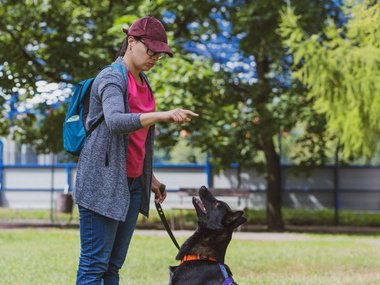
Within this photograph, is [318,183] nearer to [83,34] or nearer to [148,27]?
[83,34]

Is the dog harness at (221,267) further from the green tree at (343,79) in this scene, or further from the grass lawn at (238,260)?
the green tree at (343,79)

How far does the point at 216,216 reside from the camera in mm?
4840

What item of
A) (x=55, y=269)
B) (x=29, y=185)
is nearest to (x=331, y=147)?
(x=29, y=185)

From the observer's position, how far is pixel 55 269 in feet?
29.5

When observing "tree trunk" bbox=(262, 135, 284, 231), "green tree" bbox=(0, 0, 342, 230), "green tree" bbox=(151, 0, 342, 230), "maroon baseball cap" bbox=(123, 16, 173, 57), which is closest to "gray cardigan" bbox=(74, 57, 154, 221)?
"maroon baseball cap" bbox=(123, 16, 173, 57)

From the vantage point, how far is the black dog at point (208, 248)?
15.0 ft

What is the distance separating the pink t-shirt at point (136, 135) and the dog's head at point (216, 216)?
54cm

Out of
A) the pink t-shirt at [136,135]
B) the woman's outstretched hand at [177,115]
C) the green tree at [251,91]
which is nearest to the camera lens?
the woman's outstretched hand at [177,115]

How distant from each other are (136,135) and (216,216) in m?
0.80

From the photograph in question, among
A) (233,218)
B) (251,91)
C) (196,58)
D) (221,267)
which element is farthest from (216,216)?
(251,91)

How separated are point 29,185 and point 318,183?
881cm

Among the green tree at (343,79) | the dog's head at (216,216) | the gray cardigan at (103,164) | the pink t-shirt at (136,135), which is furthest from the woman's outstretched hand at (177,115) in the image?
the green tree at (343,79)

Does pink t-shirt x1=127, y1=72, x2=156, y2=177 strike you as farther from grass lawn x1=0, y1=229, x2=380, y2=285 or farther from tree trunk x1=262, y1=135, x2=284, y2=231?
tree trunk x1=262, y1=135, x2=284, y2=231

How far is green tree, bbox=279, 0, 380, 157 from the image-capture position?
45.3 feet
